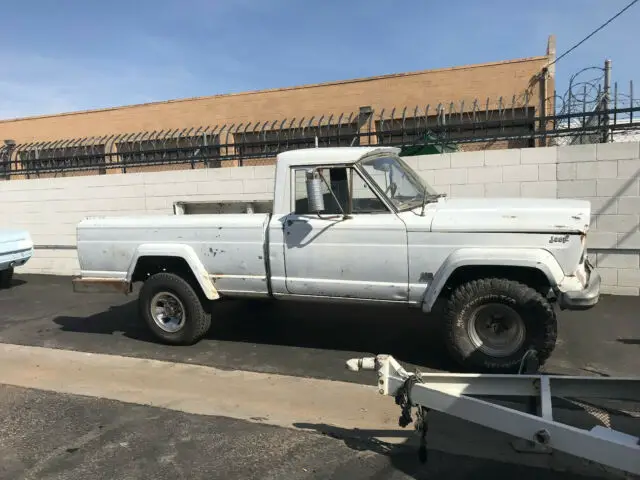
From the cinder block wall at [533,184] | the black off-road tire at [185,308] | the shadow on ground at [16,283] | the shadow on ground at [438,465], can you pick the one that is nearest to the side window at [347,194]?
the black off-road tire at [185,308]

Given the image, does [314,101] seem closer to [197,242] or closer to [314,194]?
[197,242]

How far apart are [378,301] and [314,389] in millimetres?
1069

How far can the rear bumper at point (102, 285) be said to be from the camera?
613 cm

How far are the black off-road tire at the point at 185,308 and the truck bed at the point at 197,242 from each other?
12.6 inches

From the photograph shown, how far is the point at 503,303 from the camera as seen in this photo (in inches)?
183

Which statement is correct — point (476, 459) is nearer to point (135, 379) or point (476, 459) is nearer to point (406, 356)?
point (406, 356)

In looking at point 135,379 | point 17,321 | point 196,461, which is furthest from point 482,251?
point 17,321

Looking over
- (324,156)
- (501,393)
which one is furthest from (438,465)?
(324,156)

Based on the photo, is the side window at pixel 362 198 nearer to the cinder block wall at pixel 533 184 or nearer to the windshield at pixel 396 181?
the windshield at pixel 396 181

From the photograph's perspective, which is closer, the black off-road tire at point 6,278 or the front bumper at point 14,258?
the front bumper at point 14,258

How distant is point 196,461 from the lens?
3.51 metres

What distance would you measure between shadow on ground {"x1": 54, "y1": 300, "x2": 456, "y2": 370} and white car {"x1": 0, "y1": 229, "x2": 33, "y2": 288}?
10.3ft

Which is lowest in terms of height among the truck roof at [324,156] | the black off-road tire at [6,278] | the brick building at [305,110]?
the black off-road tire at [6,278]

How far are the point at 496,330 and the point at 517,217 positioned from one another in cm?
102
